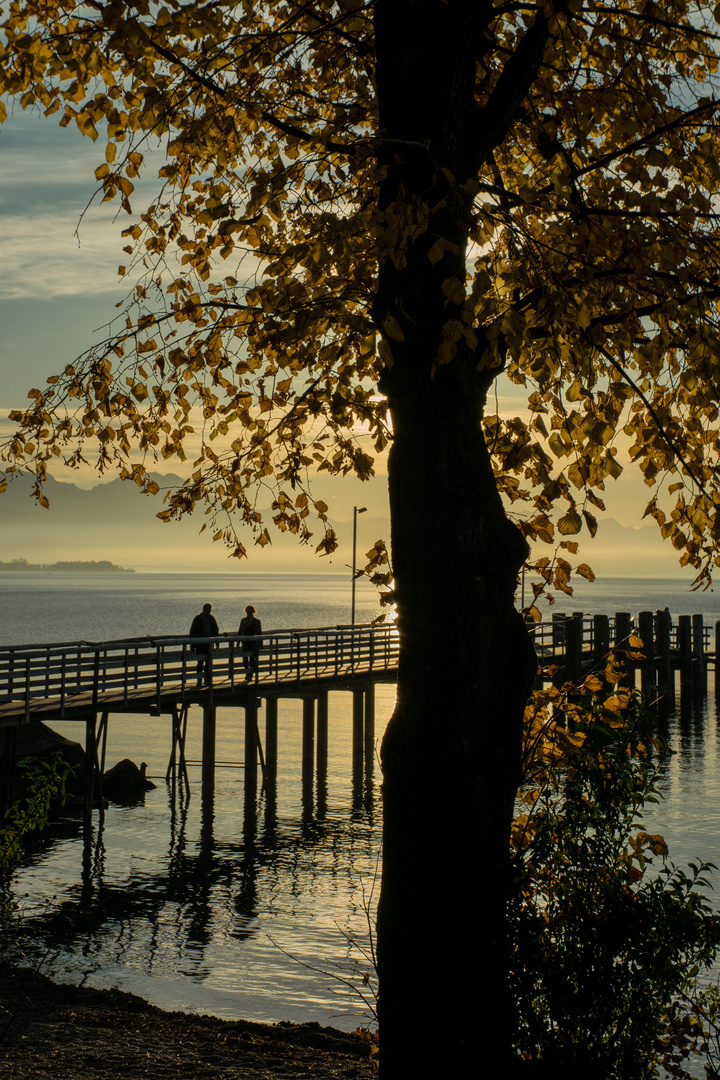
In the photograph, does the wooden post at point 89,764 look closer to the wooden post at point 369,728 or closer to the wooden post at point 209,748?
the wooden post at point 209,748

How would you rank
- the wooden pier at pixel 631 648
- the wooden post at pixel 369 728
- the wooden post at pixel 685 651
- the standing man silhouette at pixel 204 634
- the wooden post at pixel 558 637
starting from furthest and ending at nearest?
1. the wooden post at pixel 685 651
2. the wooden pier at pixel 631 648
3. the wooden post at pixel 558 637
4. the wooden post at pixel 369 728
5. the standing man silhouette at pixel 204 634

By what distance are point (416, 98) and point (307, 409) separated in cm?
259

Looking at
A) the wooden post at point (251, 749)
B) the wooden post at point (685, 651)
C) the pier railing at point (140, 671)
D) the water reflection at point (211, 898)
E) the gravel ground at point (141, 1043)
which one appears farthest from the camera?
the wooden post at point (685, 651)

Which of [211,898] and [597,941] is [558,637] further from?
[597,941]

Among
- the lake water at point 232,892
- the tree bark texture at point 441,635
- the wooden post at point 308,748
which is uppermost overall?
the tree bark texture at point 441,635

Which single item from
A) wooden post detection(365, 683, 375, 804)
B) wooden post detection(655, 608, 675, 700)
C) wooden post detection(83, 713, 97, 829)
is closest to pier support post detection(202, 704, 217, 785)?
wooden post detection(83, 713, 97, 829)

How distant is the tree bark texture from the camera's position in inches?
184

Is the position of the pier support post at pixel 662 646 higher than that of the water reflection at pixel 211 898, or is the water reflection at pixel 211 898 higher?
the pier support post at pixel 662 646

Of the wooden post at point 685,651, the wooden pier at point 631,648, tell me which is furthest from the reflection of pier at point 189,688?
the wooden post at point 685,651

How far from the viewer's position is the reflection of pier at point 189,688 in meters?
18.6

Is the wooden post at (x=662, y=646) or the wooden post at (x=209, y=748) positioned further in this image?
the wooden post at (x=662, y=646)

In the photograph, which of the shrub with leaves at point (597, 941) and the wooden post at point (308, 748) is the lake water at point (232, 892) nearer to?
the wooden post at point (308, 748)

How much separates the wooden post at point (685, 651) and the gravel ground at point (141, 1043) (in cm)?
3907

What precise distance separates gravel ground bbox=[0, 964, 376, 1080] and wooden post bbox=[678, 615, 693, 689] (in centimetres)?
3907
